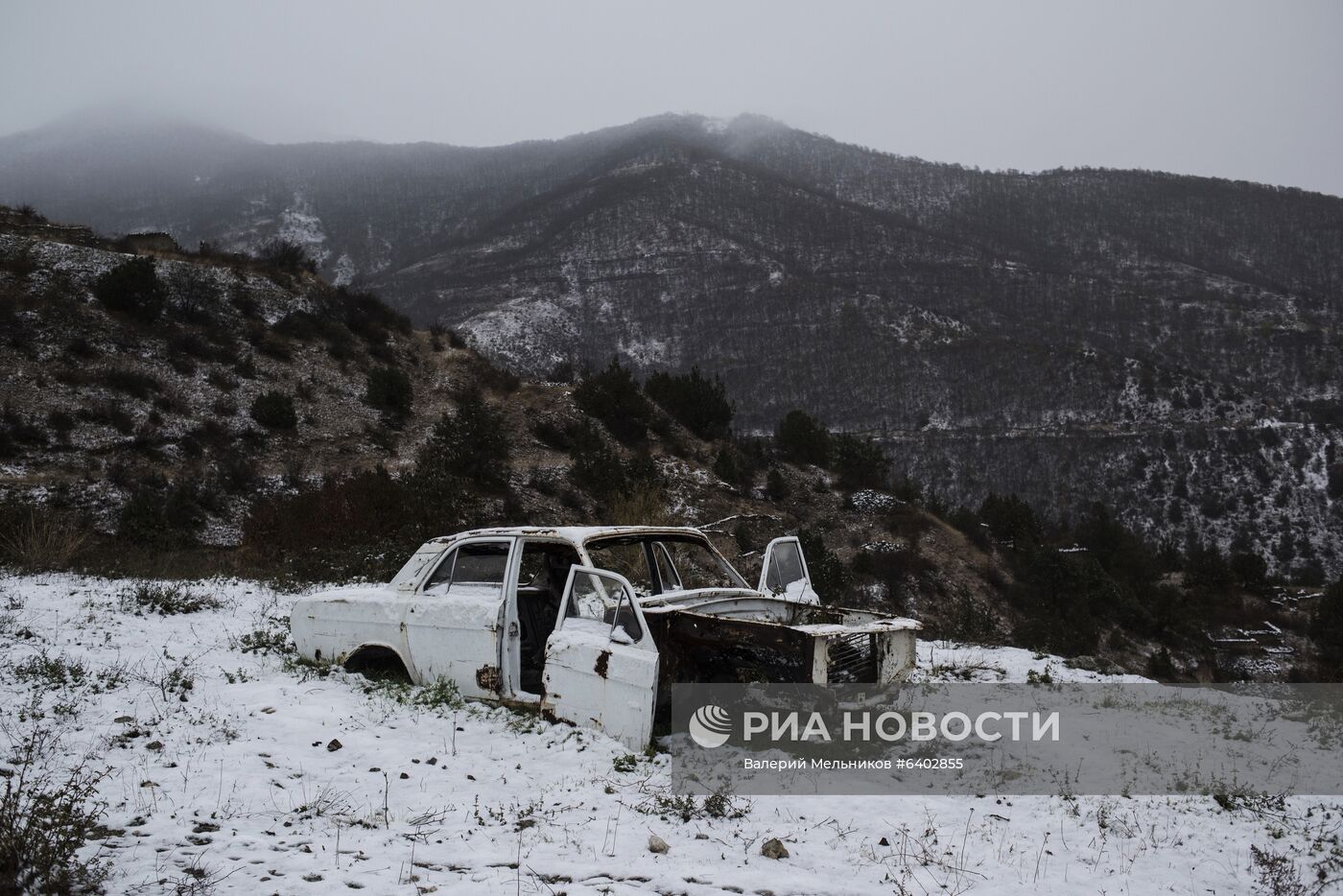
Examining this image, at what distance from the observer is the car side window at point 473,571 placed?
6.26 meters

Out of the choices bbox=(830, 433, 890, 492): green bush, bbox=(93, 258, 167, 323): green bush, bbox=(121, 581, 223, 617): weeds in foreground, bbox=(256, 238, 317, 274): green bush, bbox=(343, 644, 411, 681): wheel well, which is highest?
bbox=(256, 238, 317, 274): green bush

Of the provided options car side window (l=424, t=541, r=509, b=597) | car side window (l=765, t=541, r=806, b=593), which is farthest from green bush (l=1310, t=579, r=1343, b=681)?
car side window (l=424, t=541, r=509, b=597)

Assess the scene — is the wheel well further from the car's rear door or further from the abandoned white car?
the car's rear door

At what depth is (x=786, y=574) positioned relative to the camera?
24.0 feet

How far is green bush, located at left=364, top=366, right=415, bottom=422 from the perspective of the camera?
91.7 feet

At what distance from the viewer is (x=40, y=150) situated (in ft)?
497

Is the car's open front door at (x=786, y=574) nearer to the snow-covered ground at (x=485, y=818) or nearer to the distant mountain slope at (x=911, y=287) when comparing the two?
the snow-covered ground at (x=485, y=818)

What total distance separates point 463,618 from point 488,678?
50 cm

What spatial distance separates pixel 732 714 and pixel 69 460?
21117 millimetres

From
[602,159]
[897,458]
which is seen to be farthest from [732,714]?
[602,159]

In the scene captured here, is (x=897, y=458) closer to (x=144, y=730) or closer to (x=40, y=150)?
(x=144, y=730)

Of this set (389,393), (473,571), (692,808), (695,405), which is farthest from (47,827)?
(695,405)

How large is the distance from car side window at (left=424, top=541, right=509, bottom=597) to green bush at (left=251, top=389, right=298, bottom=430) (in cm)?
2089

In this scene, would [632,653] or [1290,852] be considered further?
[632,653]
